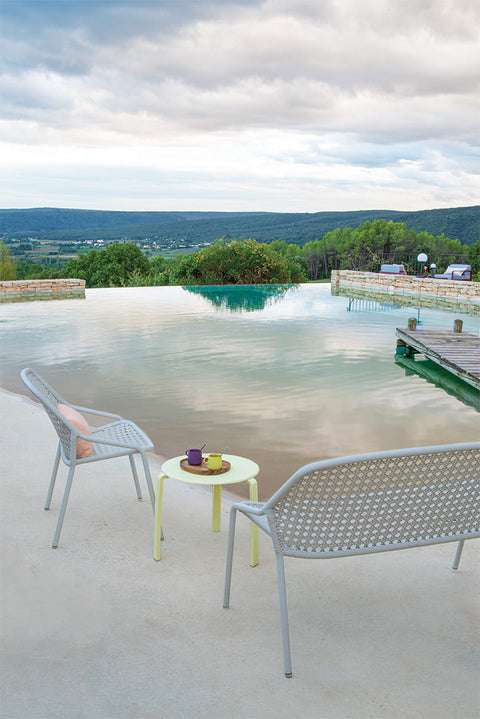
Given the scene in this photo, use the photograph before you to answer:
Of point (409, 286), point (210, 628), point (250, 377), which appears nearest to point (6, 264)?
point (409, 286)

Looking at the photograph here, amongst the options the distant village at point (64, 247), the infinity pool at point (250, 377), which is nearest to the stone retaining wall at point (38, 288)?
the infinity pool at point (250, 377)

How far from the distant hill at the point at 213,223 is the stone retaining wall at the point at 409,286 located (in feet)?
38.4

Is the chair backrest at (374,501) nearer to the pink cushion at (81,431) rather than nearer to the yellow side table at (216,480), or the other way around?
the yellow side table at (216,480)

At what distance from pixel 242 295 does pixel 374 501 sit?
14.5m

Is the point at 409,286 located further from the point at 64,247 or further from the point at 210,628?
the point at 64,247

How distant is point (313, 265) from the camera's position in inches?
998

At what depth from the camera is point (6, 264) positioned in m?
47.7

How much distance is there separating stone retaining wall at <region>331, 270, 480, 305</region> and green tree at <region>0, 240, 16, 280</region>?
34.3 m

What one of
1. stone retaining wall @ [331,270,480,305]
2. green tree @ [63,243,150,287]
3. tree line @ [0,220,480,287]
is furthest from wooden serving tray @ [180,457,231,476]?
green tree @ [63,243,150,287]

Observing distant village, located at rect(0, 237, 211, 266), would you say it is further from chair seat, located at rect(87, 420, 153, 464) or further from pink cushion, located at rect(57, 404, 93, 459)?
pink cushion, located at rect(57, 404, 93, 459)

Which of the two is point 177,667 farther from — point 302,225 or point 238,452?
point 302,225

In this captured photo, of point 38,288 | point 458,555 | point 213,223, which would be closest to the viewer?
point 458,555

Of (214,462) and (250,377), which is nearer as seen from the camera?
(214,462)

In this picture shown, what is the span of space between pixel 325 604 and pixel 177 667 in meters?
0.55
